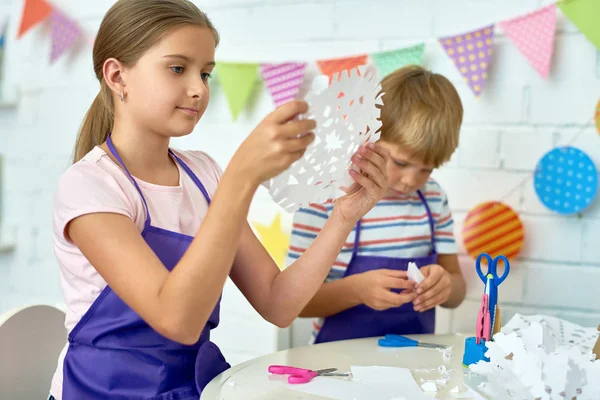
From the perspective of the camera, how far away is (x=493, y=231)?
5.29ft

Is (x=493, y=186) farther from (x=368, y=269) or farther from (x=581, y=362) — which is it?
(x=581, y=362)

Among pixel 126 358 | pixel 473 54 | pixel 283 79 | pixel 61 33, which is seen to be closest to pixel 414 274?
pixel 126 358

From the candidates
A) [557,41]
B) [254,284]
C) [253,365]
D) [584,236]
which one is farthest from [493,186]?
[253,365]

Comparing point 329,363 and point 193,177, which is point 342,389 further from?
point 193,177

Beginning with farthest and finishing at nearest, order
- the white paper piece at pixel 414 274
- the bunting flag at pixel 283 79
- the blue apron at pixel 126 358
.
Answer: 1. the bunting flag at pixel 283 79
2. the white paper piece at pixel 414 274
3. the blue apron at pixel 126 358

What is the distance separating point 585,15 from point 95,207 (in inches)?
44.7

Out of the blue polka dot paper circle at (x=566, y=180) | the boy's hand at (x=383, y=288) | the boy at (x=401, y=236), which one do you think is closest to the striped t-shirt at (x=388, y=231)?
the boy at (x=401, y=236)

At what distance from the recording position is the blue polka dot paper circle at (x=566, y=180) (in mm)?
1523

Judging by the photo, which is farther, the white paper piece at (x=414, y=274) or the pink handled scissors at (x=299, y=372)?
the white paper piece at (x=414, y=274)

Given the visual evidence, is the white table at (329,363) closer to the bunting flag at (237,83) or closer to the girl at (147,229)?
the girl at (147,229)

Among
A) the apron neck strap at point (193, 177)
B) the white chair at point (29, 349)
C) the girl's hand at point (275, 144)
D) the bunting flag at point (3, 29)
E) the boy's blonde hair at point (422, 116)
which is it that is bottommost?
the white chair at point (29, 349)

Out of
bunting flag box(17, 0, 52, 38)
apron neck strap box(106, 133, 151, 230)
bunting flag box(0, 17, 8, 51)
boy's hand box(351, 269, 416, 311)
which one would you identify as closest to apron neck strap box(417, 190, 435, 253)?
boy's hand box(351, 269, 416, 311)

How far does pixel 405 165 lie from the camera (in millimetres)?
1353

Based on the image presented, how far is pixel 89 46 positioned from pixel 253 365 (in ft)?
4.62
